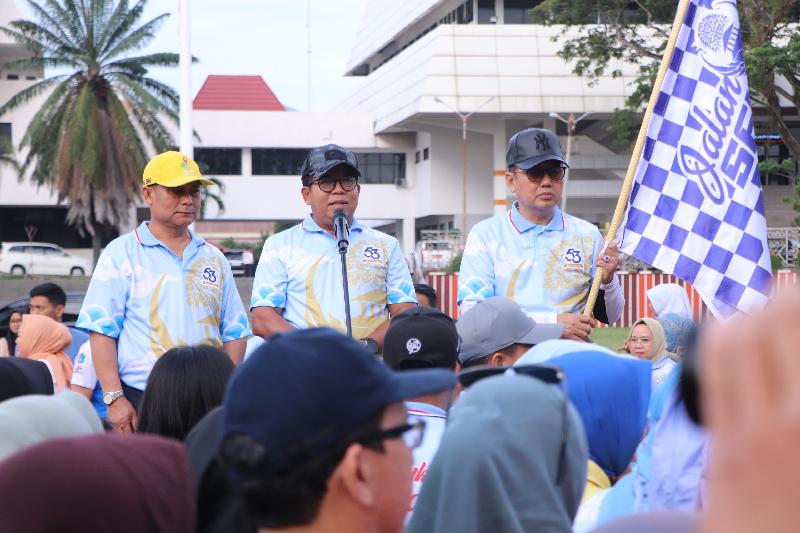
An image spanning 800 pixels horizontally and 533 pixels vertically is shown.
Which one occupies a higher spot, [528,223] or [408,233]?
[528,223]

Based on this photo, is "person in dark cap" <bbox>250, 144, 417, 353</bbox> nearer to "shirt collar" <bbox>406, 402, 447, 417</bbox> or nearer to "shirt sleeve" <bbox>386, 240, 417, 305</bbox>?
"shirt sleeve" <bbox>386, 240, 417, 305</bbox>

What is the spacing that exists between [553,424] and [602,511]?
49 cm

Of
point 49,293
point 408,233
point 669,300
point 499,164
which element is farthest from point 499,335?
point 408,233

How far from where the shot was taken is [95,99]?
4091cm

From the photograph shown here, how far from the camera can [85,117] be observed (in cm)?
3969

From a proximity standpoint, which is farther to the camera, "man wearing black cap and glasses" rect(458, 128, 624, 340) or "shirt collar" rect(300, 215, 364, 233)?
"shirt collar" rect(300, 215, 364, 233)

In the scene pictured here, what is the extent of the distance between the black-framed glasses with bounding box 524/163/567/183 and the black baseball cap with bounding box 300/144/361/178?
0.89m

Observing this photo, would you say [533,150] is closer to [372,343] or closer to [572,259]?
[572,259]

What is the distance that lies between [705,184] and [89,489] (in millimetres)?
4948

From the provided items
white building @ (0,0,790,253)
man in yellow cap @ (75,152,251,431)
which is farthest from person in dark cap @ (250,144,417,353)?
white building @ (0,0,790,253)

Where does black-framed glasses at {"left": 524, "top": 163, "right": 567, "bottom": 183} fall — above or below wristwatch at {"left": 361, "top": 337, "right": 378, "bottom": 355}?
above

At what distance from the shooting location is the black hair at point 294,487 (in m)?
1.79

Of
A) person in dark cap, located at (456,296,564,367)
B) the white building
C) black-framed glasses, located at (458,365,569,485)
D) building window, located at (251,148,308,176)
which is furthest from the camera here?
building window, located at (251,148,308,176)

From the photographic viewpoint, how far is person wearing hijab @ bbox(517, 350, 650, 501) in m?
2.73
